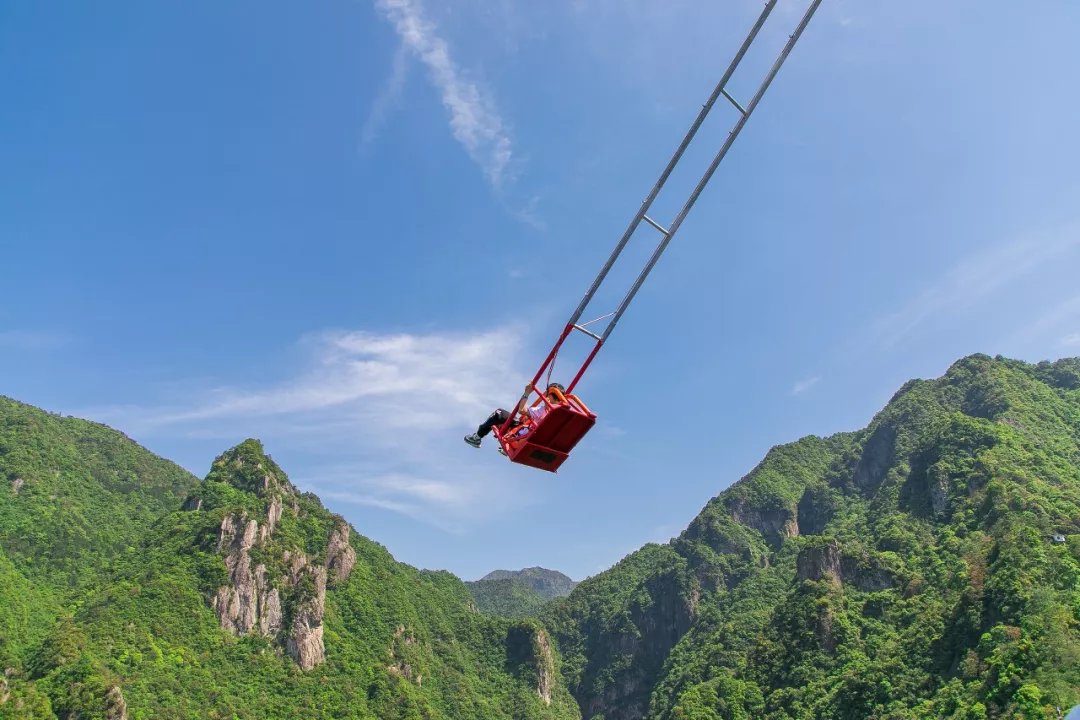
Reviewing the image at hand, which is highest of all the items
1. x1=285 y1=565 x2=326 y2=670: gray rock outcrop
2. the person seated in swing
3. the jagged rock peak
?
the jagged rock peak

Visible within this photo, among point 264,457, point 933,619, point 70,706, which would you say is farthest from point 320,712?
point 933,619

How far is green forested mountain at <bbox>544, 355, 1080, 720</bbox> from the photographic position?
191ft

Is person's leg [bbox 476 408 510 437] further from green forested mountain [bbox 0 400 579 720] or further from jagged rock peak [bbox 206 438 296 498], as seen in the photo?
jagged rock peak [bbox 206 438 296 498]

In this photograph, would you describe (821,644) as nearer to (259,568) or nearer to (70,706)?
(259,568)

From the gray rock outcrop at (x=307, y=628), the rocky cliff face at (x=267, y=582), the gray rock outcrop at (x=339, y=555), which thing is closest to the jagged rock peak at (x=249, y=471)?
the rocky cliff face at (x=267, y=582)

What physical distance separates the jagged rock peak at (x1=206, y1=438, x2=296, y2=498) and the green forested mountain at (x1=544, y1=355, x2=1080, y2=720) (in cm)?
7669

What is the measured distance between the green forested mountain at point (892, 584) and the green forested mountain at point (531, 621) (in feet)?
1.29

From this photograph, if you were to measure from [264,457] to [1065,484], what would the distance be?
124 metres

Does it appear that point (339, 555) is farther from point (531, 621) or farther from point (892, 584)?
point (892, 584)

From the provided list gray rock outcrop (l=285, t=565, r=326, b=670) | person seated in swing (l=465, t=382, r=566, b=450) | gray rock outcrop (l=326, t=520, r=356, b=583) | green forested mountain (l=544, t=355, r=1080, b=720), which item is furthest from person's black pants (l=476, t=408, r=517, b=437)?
gray rock outcrop (l=326, t=520, r=356, b=583)

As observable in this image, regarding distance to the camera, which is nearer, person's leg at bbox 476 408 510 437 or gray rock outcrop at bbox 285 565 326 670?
person's leg at bbox 476 408 510 437

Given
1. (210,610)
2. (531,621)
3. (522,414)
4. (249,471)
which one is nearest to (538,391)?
(522,414)

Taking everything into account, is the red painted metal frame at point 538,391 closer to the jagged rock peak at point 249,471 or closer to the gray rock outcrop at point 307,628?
the gray rock outcrop at point 307,628

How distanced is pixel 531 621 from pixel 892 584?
305ft
